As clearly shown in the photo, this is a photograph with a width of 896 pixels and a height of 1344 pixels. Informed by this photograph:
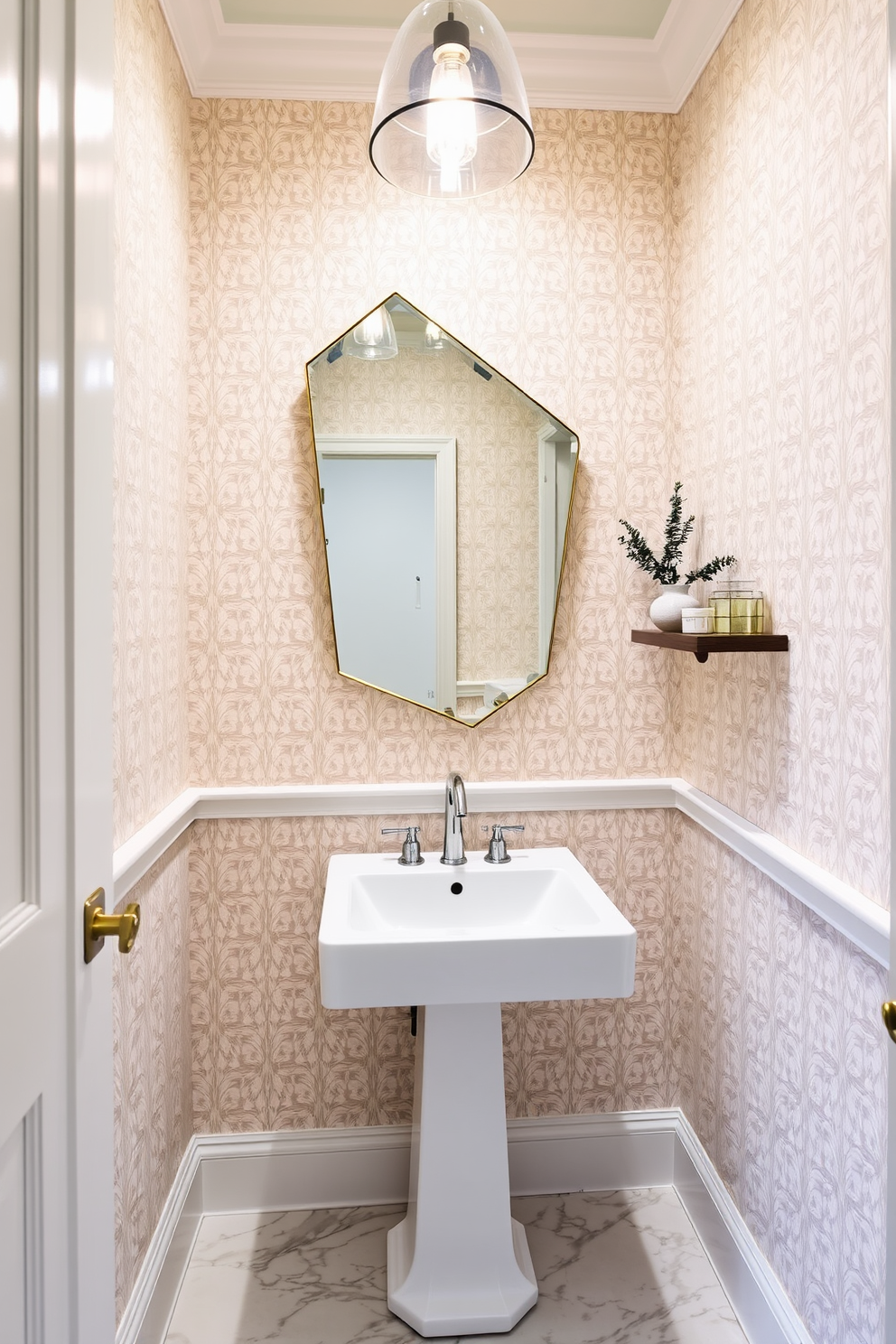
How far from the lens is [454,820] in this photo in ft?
6.03

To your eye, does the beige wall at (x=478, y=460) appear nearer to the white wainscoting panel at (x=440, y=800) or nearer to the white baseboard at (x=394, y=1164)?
the white wainscoting panel at (x=440, y=800)

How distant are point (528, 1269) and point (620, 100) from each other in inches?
95.4

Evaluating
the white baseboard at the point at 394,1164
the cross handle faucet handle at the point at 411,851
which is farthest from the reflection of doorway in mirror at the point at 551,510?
the white baseboard at the point at 394,1164

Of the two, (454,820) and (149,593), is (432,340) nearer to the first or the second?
(149,593)

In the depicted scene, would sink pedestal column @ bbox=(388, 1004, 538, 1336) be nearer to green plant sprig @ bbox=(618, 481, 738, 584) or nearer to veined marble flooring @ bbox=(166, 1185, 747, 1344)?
veined marble flooring @ bbox=(166, 1185, 747, 1344)

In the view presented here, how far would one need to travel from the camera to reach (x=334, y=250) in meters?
1.89

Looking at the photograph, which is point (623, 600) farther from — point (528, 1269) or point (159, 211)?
point (528, 1269)

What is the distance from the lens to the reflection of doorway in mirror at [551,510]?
1.92 metres

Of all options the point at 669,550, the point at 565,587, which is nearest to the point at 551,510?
the point at 565,587

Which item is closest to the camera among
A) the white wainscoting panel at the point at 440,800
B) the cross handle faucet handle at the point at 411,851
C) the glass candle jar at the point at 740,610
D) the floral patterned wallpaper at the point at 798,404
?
the floral patterned wallpaper at the point at 798,404

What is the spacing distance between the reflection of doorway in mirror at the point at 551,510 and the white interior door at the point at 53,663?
1124mm

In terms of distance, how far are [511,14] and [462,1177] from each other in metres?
2.24

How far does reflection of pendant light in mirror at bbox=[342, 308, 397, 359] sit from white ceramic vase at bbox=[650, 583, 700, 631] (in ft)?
2.60

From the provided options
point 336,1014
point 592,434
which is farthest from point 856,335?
point 336,1014
